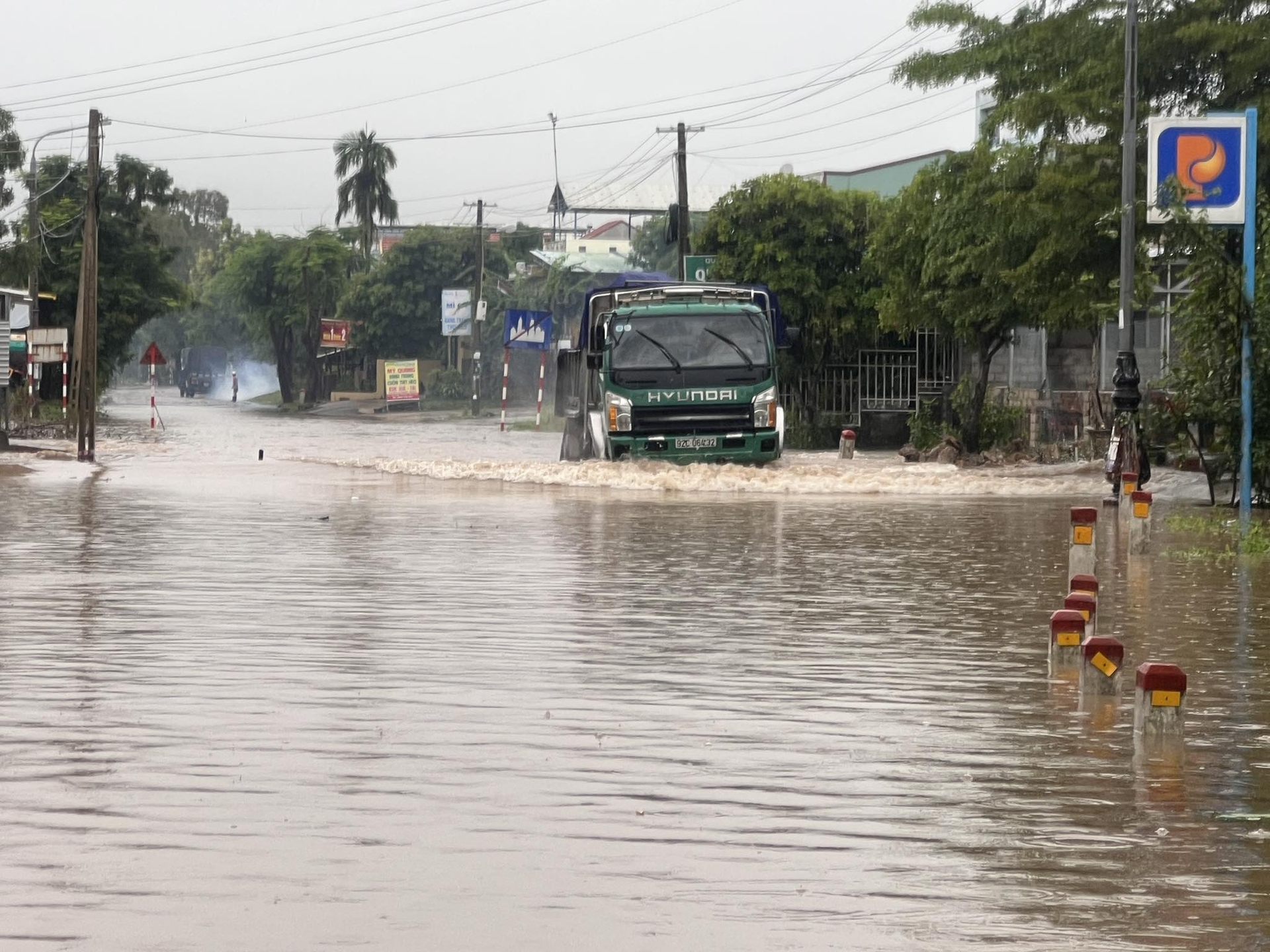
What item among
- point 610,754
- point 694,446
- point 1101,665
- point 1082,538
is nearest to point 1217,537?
point 1082,538

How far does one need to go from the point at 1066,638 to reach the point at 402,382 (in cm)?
6657

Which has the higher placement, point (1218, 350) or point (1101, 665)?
point (1218, 350)

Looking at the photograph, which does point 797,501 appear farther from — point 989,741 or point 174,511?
point 989,741

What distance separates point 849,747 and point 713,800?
1092 millimetres

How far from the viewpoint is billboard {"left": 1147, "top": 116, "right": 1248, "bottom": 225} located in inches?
739

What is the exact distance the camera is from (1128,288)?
2284cm

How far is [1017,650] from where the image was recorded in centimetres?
998

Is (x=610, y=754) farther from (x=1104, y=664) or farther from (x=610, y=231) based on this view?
(x=610, y=231)

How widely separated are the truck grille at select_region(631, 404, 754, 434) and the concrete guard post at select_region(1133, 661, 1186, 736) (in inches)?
731

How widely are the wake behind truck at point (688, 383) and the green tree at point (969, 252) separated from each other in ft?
13.0

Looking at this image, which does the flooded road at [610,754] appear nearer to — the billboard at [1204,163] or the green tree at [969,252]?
the billboard at [1204,163]

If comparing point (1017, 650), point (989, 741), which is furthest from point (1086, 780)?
point (1017, 650)

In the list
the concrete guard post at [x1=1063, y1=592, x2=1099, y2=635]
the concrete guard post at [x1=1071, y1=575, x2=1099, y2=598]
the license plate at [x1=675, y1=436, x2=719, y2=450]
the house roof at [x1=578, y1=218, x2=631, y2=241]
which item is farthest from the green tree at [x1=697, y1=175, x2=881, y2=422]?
the house roof at [x1=578, y1=218, x2=631, y2=241]

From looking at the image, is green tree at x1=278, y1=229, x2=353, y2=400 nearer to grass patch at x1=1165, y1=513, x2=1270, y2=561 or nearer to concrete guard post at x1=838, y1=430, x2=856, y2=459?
concrete guard post at x1=838, y1=430, x2=856, y2=459
